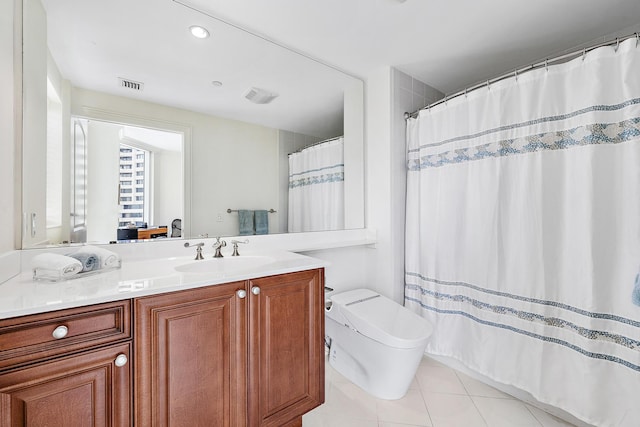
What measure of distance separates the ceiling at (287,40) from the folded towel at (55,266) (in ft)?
2.62

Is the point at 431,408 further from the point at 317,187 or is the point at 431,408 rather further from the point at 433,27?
the point at 433,27

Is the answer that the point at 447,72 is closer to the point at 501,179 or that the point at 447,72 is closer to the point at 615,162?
the point at 501,179

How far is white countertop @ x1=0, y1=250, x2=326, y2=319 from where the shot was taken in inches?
28.2

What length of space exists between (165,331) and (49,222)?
776 millimetres

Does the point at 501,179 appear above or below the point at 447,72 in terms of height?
below

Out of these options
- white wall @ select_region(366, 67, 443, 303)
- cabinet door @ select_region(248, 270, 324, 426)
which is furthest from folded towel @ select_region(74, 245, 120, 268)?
white wall @ select_region(366, 67, 443, 303)

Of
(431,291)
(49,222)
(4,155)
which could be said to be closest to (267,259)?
(49,222)

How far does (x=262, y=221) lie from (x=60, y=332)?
1070 millimetres

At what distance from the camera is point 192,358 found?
0.93 metres

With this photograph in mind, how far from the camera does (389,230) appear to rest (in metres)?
2.05

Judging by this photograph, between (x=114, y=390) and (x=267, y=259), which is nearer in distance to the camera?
(x=114, y=390)

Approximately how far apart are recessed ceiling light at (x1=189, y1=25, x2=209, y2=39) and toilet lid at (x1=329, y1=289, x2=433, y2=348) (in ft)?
5.62

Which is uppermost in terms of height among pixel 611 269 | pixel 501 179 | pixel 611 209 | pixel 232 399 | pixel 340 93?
pixel 340 93

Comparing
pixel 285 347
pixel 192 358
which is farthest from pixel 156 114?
pixel 285 347
